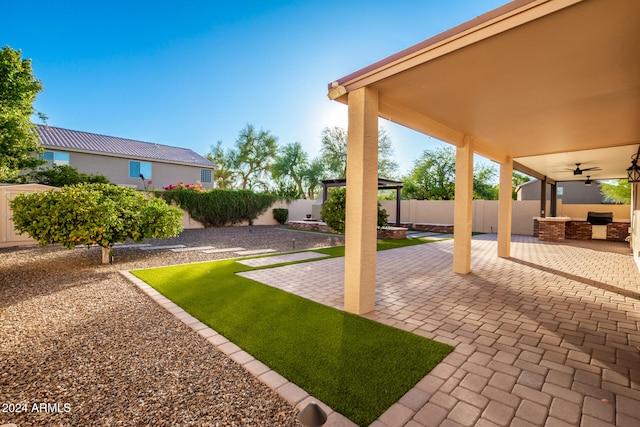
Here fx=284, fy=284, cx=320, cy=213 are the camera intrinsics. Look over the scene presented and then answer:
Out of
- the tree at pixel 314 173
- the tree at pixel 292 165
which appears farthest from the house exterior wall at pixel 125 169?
the tree at pixel 314 173

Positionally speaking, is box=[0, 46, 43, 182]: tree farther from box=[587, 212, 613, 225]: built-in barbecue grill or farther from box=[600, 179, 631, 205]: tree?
box=[600, 179, 631, 205]: tree

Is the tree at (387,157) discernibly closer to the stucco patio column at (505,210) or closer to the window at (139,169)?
the stucco patio column at (505,210)

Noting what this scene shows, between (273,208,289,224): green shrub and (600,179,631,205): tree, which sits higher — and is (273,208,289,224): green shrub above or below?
below

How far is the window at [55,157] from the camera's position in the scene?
15750 mm

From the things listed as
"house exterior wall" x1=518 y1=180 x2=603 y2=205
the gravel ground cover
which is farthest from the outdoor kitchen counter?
the gravel ground cover

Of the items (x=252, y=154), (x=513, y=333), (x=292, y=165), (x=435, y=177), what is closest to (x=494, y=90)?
(x=513, y=333)

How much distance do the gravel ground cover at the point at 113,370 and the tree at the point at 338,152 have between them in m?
24.3

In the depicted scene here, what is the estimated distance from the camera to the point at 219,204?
16.9 m

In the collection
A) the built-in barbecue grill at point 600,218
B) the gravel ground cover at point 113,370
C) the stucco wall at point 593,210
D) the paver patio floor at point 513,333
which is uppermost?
the stucco wall at point 593,210

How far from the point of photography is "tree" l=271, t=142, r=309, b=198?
2862 centimetres

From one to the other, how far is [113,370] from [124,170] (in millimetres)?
19572

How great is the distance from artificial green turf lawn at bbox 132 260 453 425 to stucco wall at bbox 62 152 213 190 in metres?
17.1

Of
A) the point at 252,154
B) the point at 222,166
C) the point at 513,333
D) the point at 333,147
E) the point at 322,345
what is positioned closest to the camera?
the point at 322,345

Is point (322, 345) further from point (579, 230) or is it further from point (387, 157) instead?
point (387, 157)
